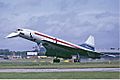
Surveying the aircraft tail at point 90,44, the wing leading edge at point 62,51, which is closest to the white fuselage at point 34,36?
the wing leading edge at point 62,51

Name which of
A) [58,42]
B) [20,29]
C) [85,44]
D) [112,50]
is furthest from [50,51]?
[112,50]

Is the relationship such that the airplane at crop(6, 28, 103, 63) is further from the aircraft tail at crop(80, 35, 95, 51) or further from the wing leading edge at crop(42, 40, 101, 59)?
the aircraft tail at crop(80, 35, 95, 51)

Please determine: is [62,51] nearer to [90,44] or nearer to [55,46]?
[55,46]

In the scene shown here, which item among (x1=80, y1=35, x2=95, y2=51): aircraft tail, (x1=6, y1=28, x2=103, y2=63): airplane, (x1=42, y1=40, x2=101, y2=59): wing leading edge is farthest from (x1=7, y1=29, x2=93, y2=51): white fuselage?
(x1=80, y1=35, x2=95, y2=51): aircraft tail

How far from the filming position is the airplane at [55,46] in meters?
69.2

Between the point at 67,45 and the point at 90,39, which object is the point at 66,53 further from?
the point at 90,39

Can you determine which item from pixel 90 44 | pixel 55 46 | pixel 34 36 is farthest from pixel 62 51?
pixel 90 44

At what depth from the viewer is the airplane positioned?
69.2 m

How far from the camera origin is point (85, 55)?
7875 centimetres

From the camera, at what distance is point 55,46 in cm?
7162

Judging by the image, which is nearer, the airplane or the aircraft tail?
the airplane

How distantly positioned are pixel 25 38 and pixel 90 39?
2302cm

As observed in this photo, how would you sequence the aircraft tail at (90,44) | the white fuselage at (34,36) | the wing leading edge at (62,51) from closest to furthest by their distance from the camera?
the white fuselage at (34,36), the wing leading edge at (62,51), the aircraft tail at (90,44)

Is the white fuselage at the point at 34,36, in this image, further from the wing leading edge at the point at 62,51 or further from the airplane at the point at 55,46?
the wing leading edge at the point at 62,51
